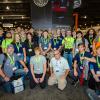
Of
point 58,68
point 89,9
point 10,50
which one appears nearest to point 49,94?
point 58,68

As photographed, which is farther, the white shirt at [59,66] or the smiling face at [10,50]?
the white shirt at [59,66]

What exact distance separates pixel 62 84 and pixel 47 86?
484mm

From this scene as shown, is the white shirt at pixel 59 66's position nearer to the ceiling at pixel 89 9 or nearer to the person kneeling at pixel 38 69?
the person kneeling at pixel 38 69

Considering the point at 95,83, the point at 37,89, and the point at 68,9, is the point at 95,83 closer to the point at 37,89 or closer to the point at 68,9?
the point at 37,89

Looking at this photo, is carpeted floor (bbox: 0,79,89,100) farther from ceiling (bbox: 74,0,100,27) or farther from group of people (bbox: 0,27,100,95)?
ceiling (bbox: 74,0,100,27)

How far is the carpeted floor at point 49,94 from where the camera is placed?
193 inches

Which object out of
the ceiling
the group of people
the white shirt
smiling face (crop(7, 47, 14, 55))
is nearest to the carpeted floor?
the group of people

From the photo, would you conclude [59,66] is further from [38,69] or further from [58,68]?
[38,69]

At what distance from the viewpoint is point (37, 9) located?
11.1 metres

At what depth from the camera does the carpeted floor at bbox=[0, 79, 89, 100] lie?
4.91 metres

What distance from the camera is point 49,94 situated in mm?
5168

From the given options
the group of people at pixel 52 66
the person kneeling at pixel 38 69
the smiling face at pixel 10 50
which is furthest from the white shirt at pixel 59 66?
the smiling face at pixel 10 50

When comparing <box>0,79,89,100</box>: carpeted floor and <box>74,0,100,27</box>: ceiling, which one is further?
<box>74,0,100,27</box>: ceiling

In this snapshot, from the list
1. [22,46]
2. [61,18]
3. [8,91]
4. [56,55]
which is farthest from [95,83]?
[61,18]
